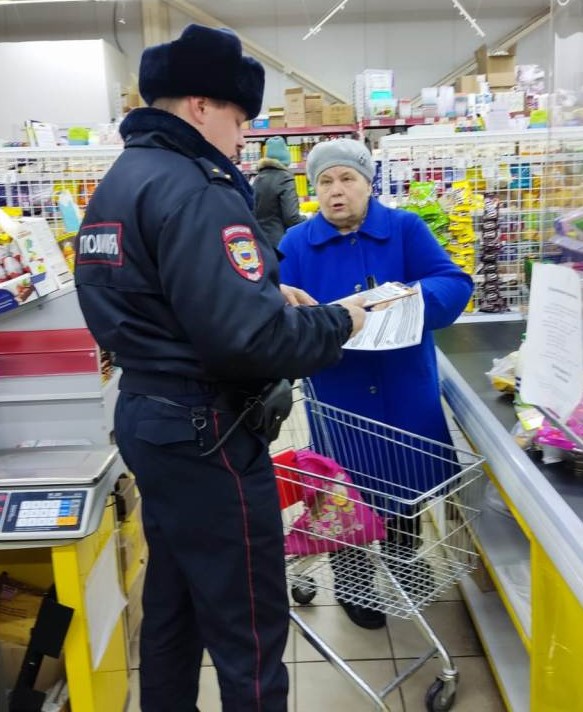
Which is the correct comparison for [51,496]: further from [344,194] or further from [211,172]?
[344,194]

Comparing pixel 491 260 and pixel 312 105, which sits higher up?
pixel 312 105

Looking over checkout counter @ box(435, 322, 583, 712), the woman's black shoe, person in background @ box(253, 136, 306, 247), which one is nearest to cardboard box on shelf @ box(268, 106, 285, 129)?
person in background @ box(253, 136, 306, 247)

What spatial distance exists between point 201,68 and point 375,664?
1925mm

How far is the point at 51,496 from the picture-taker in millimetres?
1628

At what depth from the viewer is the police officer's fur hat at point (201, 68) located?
4.33ft

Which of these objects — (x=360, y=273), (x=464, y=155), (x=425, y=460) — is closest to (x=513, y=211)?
(x=464, y=155)

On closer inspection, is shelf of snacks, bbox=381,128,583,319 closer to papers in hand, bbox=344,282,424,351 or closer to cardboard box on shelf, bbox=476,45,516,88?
papers in hand, bbox=344,282,424,351

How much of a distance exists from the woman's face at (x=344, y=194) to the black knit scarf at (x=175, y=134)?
77 cm

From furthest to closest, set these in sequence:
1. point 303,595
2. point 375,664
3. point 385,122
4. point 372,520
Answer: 1. point 385,122
2. point 303,595
3. point 375,664
4. point 372,520

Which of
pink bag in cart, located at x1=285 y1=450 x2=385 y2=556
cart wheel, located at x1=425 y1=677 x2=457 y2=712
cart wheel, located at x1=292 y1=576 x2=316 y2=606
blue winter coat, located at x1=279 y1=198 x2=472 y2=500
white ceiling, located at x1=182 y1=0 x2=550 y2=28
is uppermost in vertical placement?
white ceiling, located at x1=182 y1=0 x2=550 y2=28

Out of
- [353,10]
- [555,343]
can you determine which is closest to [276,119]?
[353,10]

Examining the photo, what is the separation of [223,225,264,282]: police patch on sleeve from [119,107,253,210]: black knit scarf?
0.18 meters

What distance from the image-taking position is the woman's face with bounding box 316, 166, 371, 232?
2.15 metres

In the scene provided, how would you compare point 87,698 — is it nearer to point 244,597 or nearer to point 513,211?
point 244,597
